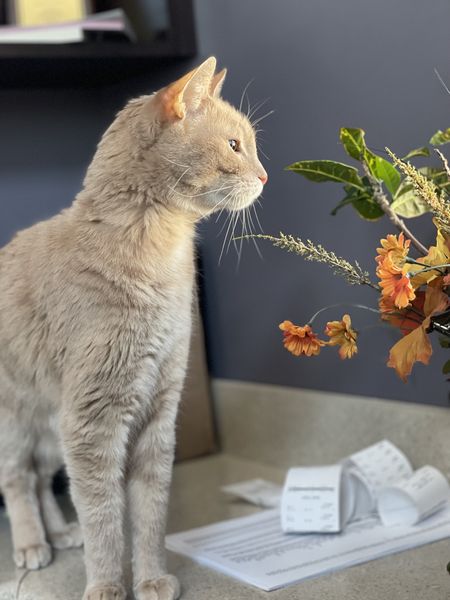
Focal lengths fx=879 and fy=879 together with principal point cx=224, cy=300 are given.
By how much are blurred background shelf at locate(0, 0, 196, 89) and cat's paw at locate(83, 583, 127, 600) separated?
3.14ft

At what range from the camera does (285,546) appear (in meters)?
1.24

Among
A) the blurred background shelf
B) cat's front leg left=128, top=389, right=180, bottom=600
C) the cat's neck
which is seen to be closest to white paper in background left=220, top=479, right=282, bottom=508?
cat's front leg left=128, top=389, right=180, bottom=600

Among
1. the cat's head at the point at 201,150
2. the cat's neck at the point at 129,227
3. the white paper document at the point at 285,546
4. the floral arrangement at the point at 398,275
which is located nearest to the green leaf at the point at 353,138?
the floral arrangement at the point at 398,275

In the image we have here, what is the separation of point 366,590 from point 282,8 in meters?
1.00

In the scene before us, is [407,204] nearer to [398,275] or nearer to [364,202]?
[364,202]

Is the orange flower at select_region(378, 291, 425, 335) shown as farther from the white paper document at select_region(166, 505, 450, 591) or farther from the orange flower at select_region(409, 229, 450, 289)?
the white paper document at select_region(166, 505, 450, 591)

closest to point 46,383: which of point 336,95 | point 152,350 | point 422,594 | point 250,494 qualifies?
point 152,350

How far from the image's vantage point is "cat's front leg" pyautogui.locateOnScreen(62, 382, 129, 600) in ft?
3.59

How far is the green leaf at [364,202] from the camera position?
1.18 meters

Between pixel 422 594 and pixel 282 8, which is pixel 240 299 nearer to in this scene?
pixel 282 8

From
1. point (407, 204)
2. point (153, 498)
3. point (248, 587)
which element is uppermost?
point (407, 204)

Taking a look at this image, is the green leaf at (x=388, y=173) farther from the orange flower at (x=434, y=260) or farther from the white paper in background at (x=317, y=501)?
the white paper in background at (x=317, y=501)

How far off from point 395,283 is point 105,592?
529 mm

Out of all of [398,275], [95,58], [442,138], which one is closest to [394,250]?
[398,275]
